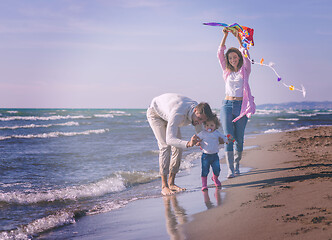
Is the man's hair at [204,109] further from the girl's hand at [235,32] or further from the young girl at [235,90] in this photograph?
the girl's hand at [235,32]

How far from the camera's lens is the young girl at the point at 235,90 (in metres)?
5.36

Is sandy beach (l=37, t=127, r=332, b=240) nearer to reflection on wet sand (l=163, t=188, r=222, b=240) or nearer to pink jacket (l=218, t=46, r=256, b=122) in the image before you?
reflection on wet sand (l=163, t=188, r=222, b=240)

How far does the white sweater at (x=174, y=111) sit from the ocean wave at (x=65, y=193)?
2087 millimetres

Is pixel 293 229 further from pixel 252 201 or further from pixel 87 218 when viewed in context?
pixel 87 218

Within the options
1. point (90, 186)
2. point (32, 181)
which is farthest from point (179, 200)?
point (32, 181)

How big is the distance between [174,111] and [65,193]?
2665 millimetres

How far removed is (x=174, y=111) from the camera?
167 inches

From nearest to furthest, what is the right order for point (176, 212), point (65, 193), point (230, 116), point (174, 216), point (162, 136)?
point (174, 216) → point (176, 212) → point (162, 136) → point (230, 116) → point (65, 193)

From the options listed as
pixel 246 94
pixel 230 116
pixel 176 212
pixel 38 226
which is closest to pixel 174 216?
pixel 176 212

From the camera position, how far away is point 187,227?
3074mm

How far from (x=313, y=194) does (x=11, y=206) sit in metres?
4.21

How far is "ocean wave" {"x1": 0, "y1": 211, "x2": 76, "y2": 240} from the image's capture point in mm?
3662

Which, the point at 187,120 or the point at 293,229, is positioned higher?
the point at 187,120

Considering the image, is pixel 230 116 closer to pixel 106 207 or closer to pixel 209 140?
pixel 209 140
